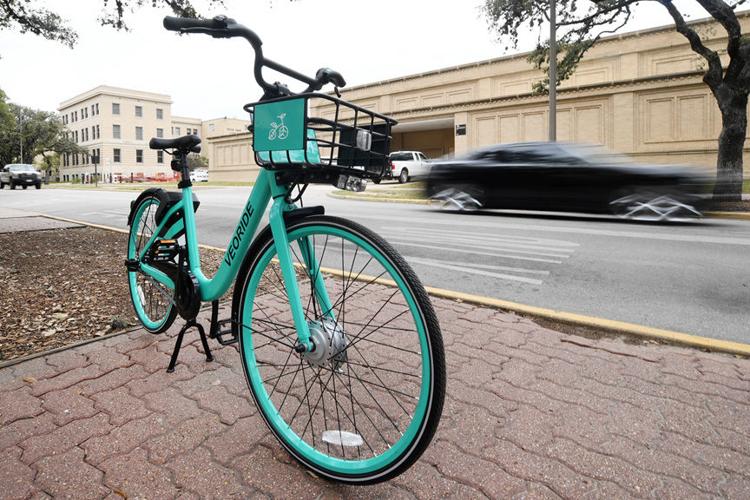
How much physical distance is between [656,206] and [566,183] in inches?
74.1

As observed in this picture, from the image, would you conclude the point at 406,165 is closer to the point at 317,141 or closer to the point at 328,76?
the point at 328,76

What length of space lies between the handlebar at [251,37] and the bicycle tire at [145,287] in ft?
5.56

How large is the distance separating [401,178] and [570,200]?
1848 centimetres

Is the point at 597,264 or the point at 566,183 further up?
the point at 566,183

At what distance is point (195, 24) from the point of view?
6.66 ft

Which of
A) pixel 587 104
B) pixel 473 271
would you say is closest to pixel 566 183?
pixel 473 271

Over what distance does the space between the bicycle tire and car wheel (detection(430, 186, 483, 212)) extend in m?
9.64

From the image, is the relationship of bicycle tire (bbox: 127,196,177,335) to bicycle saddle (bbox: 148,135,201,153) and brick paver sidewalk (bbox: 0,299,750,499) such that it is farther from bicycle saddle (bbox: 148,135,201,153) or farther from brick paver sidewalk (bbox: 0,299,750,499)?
bicycle saddle (bbox: 148,135,201,153)

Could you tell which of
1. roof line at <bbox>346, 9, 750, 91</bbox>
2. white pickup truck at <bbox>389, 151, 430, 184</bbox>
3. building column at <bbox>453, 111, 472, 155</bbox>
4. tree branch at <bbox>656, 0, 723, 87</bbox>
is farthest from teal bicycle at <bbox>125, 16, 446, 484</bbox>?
roof line at <bbox>346, 9, 750, 91</bbox>

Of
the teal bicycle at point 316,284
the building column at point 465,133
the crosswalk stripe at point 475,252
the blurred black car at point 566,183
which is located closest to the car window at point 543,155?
the blurred black car at point 566,183

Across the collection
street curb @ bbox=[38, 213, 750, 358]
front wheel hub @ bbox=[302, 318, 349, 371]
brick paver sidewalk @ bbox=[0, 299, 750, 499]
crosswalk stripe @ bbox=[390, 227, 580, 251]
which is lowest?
brick paver sidewalk @ bbox=[0, 299, 750, 499]

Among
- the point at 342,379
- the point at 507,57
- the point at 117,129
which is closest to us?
the point at 342,379

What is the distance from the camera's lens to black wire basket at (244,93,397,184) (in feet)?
5.86

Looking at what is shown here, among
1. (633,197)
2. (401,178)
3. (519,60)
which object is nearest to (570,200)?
(633,197)
